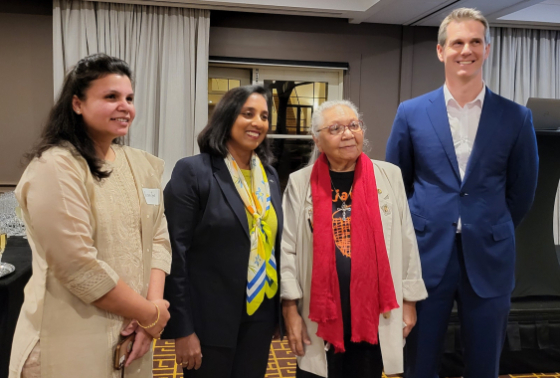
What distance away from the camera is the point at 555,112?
2637 mm

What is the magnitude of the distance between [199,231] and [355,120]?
0.68m

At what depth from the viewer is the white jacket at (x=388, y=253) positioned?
64.4 inches

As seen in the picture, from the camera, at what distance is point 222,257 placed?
156 centimetres

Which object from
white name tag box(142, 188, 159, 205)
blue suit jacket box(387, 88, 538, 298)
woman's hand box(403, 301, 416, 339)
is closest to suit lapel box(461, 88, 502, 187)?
blue suit jacket box(387, 88, 538, 298)

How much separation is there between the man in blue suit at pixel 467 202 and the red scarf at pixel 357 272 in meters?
0.25

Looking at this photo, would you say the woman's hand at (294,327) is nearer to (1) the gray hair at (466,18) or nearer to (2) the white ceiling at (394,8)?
(1) the gray hair at (466,18)

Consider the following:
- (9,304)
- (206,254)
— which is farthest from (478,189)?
(9,304)

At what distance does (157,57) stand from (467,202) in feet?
11.3

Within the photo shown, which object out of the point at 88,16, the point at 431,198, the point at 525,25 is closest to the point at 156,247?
the point at 431,198

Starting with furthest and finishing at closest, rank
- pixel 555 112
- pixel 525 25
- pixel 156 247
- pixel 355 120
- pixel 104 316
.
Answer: pixel 525 25, pixel 555 112, pixel 355 120, pixel 156 247, pixel 104 316

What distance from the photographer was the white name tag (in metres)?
1.38

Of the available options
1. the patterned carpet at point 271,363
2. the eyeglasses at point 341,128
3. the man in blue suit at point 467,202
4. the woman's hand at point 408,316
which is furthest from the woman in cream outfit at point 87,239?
the patterned carpet at point 271,363

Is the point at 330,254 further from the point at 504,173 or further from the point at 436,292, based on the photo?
the point at 504,173

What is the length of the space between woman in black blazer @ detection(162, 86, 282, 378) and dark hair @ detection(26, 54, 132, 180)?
36cm
